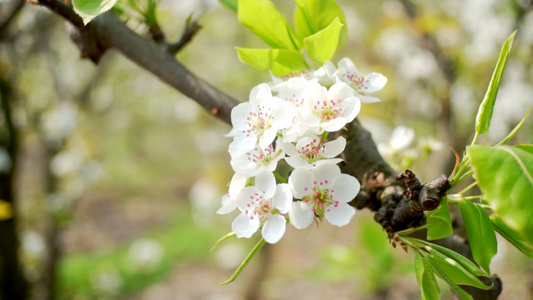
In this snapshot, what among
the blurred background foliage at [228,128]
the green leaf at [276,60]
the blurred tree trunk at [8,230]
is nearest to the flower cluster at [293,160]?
the green leaf at [276,60]

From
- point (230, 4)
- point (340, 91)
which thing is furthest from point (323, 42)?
point (230, 4)

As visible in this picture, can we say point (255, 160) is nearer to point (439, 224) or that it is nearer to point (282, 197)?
point (282, 197)

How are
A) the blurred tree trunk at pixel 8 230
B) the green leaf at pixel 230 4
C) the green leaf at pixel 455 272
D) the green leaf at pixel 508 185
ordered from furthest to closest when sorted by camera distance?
the blurred tree trunk at pixel 8 230 < the green leaf at pixel 230 4 < the green leaf at pixel 455 272 < the green leaf at pixel 508 185

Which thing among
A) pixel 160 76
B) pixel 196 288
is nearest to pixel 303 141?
pixel 160 76

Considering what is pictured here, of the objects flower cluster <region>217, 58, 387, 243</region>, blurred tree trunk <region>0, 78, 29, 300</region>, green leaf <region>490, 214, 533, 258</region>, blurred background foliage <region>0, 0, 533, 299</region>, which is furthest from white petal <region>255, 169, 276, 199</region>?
blurred tree trunk <region>0, 78, 29, 300</region>

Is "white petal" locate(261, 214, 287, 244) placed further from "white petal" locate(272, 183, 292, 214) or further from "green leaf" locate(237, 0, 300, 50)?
"green leaf" locate(237, 0, 300, 50)

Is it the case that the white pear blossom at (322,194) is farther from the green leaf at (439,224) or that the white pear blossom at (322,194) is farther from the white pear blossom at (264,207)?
the green leaf at (439,224)
